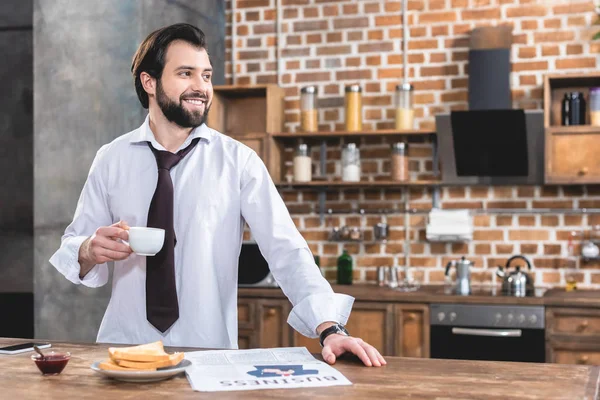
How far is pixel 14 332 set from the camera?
192 inches

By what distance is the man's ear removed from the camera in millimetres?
2480

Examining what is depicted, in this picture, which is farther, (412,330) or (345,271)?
(345,271)

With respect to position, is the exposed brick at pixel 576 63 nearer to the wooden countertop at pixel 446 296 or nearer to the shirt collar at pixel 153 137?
the wooden countertop at pixel 446 296

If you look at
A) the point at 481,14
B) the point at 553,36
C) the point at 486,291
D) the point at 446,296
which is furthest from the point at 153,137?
the point at 553,36

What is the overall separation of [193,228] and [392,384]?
36.6 inches

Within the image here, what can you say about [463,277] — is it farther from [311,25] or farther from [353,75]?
[311,25]

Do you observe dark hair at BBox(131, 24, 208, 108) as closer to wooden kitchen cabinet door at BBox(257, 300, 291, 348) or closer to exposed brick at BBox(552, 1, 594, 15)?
wooden kitchen cabinet door at BBox(257, 300, 291, 348)

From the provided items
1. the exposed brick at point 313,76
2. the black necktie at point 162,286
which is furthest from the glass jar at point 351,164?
the black necktie at point 162,286

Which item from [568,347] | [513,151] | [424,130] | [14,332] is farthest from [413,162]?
[14,332]

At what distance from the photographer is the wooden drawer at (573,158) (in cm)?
436

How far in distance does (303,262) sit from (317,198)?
2.86 m

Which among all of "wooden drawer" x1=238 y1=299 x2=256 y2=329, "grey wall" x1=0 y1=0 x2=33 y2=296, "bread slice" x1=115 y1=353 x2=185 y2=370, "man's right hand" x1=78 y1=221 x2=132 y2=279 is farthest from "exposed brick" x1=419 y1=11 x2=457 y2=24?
"bread slice" x1=115 y1=353 x2=185 y2=370

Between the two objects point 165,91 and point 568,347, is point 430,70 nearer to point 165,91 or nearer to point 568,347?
→ point 568,347

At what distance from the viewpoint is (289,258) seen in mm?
2256
